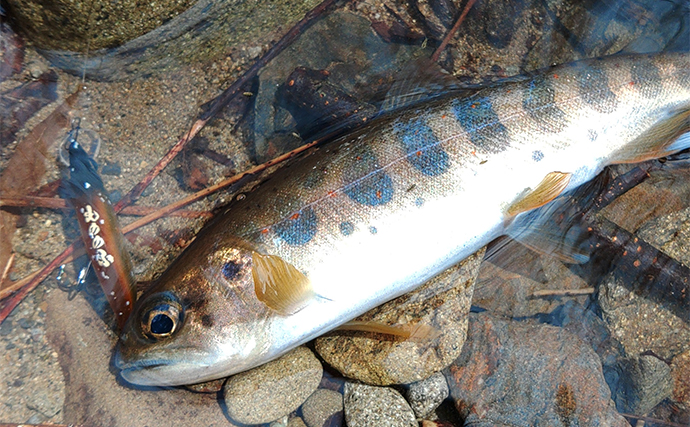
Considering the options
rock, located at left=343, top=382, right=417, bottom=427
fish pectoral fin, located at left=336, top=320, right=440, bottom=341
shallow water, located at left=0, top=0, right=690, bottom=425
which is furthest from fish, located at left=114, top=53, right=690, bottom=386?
rock, located at left=343, top=382, right=417, bottom=427

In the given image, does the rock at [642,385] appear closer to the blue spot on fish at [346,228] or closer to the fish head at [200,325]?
the blue spot on fish at [346,228]

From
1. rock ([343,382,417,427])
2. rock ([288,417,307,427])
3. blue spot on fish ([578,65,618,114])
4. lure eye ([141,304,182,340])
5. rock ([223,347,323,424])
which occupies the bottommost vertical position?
rock ([288,417,307,427])

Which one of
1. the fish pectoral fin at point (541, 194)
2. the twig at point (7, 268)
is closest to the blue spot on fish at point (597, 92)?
the fish pectoral fin at point (541, 194)

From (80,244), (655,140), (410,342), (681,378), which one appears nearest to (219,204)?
(80,244)

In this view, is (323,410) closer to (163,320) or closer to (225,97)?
(163,320)

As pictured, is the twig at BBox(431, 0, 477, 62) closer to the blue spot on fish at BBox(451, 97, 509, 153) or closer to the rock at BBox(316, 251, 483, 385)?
the blue spot on fish at BBox(451, 97, 509, 153)
